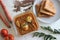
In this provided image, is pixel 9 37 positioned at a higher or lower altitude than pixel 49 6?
lower

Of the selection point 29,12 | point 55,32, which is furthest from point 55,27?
point 29,12

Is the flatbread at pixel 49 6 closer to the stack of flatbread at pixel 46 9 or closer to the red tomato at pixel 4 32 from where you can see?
the stack of flatbread at pixel 46 9

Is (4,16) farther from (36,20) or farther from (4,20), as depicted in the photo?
(36,20)

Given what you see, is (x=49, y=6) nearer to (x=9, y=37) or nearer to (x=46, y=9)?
(x=46, y=9)

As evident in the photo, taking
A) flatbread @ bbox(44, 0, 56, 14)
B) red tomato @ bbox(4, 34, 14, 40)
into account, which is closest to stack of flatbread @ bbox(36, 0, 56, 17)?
flatbread @ bbox(44, 0, 56, 14)

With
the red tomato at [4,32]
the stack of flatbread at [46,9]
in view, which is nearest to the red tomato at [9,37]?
the red tomato at [4,32]

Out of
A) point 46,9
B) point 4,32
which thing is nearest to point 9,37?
point 4,32

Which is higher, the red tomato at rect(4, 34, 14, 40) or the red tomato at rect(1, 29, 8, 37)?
the red tomato at rect(1, 29, 8, 37)

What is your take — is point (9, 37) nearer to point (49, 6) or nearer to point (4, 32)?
point (4, 32)

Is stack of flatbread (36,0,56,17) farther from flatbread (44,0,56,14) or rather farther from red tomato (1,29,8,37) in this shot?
red tomato (1,29,8,37)
